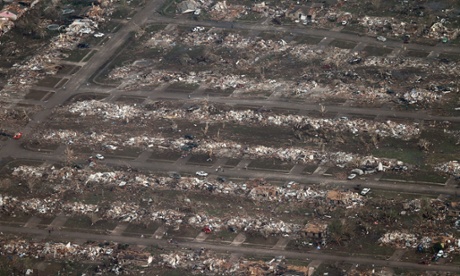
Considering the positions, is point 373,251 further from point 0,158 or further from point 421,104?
point 0,158

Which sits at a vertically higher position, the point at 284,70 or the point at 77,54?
the point at 77,54

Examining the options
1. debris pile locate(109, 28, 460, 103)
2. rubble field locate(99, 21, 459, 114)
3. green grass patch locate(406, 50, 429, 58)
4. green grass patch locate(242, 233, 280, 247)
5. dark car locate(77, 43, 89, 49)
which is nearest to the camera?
green grass patch locate(242, 233, 280, 247)

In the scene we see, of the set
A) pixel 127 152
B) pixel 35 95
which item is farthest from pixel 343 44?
pixel 35 95

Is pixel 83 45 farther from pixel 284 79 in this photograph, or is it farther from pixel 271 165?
pixel 271 165

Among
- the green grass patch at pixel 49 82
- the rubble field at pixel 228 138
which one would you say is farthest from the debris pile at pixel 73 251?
the green grass patch at pixel 49 82

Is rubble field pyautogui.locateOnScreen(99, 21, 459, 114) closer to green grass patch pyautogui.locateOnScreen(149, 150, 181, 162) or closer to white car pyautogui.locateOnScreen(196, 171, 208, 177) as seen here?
→ green grass patch pyautogui.locateOnScreen(149, 150, 181, 162)

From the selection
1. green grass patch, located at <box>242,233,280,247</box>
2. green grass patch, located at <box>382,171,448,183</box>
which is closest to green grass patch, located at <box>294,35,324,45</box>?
green grass patch, located at <box>382,171,448,183</box>

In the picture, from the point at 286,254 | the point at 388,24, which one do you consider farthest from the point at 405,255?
the point at 388,24

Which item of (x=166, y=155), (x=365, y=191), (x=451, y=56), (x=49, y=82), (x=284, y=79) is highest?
(x=451, y=56)
